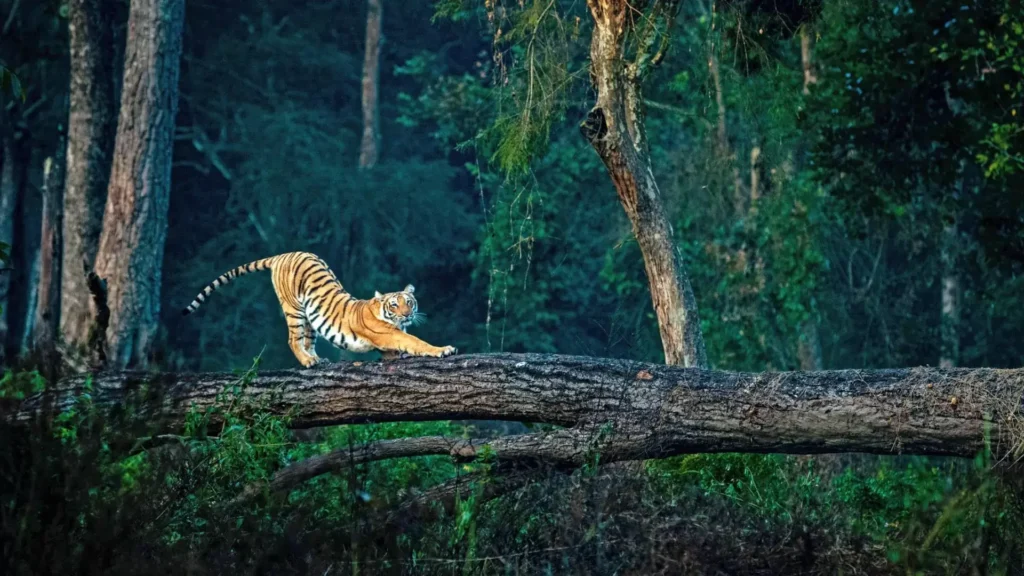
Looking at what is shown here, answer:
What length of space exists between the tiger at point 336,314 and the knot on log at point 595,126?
7.17 ft

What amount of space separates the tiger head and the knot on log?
216cm

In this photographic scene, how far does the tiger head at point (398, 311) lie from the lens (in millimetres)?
10680

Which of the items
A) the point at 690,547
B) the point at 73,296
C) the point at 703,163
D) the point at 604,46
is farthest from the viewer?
the point at 703,163

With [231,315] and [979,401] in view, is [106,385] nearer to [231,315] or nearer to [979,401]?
[979,401]

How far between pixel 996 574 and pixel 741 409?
246 cm

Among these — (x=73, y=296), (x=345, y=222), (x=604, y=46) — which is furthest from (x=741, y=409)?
(x=345, y=222)

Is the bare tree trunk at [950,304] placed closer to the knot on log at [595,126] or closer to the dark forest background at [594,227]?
the dark forest background at [594,227]

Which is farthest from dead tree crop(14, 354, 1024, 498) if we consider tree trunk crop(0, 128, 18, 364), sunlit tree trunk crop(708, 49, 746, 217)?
tree trunk crop(0, 128, 18, 364)

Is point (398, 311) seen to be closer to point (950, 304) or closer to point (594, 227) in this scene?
point (950, 304)

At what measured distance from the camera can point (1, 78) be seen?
547cm

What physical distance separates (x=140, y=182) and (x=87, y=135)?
2.27m

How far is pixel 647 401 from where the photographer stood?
311 inches

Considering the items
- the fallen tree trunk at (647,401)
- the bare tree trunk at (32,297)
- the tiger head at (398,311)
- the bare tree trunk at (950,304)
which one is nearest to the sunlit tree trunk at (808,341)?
the bare tree trunk at (950,304)

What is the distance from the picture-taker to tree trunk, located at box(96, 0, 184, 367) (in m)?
16.1
